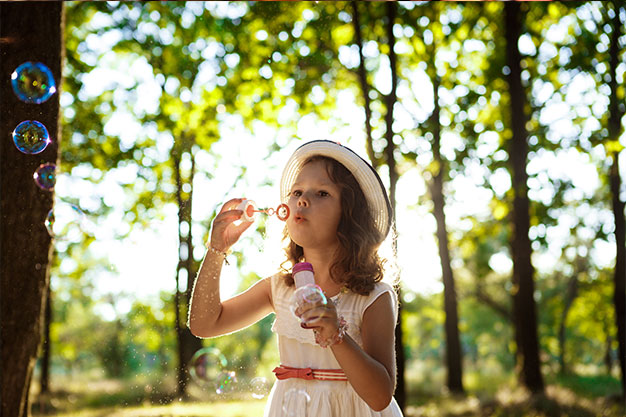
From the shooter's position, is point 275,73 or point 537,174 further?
point 537,174

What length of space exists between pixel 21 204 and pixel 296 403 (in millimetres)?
2169

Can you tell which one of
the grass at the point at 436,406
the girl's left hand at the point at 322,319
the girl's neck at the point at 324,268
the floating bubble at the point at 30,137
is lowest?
the grass at the point at 436,406

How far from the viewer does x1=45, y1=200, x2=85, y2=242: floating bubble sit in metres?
3.13

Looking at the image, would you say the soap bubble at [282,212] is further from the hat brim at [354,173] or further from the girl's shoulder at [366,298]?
the girl's shoulder at [366,298]

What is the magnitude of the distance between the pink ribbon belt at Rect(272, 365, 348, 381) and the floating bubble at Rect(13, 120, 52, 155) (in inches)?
68.6

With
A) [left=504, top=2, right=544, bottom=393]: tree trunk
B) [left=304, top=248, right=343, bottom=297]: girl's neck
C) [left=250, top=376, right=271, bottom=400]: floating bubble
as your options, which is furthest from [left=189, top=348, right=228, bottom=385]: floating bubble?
[left=504, top=2, right=544, bottom=393]: tree trunk

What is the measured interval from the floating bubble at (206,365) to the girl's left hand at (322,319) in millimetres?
1459

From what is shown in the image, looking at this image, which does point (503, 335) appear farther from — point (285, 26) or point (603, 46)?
point (285, 26)

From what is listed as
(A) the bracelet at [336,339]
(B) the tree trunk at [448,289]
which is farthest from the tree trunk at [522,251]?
(A) the bracelet at [336,339]

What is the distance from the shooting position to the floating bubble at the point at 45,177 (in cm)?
317

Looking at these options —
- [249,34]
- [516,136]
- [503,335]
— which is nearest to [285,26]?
[249,34]

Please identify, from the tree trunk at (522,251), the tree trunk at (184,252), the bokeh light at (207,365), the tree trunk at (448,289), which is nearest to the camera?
the bokeh light at (207,365)

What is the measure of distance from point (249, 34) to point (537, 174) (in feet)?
15.5

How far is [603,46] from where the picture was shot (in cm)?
866
